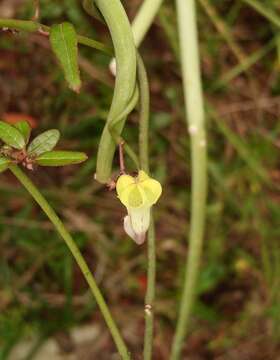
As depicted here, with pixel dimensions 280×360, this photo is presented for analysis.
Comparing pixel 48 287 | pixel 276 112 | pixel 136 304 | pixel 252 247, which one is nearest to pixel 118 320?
pixel 136 304

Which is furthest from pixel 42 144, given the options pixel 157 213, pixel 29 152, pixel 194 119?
pixel 157 213

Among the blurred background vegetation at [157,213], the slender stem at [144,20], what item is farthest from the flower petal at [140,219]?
the blurred background vegetation at [157,213]

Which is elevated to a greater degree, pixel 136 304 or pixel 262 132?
pixel 262 132

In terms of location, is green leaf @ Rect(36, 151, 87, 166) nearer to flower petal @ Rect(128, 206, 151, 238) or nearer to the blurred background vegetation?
flower petal @ Rect(128, 206, 151, 238)

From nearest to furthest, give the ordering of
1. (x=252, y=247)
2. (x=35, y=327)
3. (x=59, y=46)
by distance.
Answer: (x=59, y=46) → (x=35, y=327) → (x=252, y=247)

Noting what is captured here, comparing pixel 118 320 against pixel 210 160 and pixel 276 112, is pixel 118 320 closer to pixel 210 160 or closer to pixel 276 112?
pixel 210 160

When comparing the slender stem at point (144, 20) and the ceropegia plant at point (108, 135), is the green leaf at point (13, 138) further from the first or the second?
the slender stem at point (144, 20)
